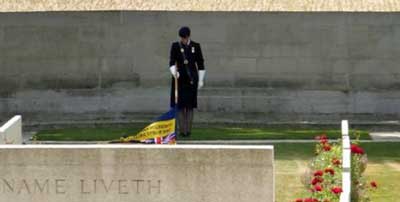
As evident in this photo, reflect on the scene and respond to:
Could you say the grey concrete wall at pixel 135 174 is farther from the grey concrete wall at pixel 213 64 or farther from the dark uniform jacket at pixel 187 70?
the grey concrete wall at pixel 213 64

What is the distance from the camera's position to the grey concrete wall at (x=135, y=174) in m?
8.49

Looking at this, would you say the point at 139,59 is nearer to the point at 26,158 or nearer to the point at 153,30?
the point at 153,30

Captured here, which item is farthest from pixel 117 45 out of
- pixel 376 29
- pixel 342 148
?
pixel 342 148

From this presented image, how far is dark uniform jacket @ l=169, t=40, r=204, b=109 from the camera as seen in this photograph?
48.7ft

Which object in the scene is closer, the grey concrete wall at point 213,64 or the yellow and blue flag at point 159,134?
the yellow and blue flag at point 159,134

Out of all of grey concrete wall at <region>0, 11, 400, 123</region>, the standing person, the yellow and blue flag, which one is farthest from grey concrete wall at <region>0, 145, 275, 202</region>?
grey concrete wall at <region>0, 11, 400, 123</region>

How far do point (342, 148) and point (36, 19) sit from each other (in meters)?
7.66

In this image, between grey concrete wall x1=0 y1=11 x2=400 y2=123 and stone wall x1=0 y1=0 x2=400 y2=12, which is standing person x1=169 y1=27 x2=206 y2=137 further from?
stone wall x1=0 y1=0 x2=400 y2=12

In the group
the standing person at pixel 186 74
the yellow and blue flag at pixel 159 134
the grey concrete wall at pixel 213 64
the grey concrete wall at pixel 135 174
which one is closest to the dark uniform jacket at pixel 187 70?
the standing person at pixel 186 74

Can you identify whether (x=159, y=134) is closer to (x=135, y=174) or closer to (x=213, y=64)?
(x=135, y=174)

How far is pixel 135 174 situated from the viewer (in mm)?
8594

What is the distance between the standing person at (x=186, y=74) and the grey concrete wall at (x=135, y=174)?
620 centimetres

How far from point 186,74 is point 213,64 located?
170 centimetres

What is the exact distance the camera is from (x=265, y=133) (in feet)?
50.2
